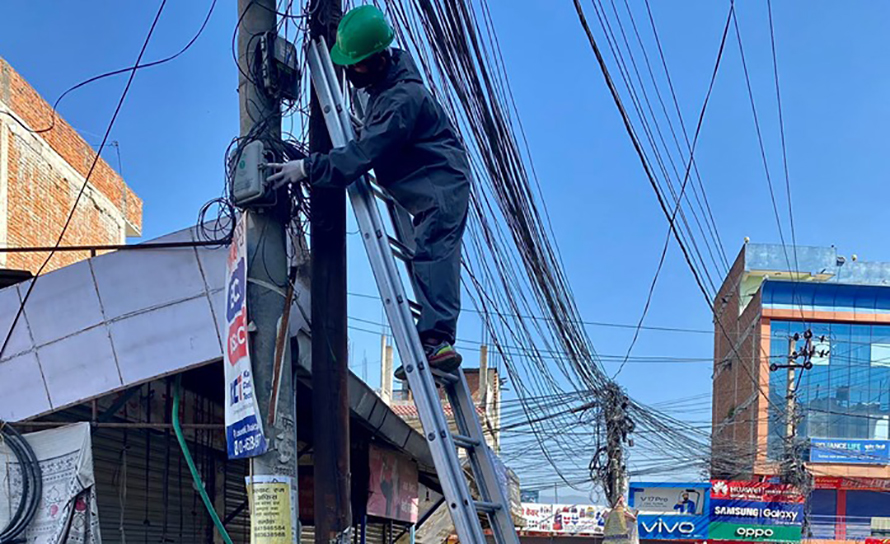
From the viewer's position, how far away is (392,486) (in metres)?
9.41

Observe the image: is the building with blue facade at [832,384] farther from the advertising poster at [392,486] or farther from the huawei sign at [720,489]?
the advertising poster at [392,486]

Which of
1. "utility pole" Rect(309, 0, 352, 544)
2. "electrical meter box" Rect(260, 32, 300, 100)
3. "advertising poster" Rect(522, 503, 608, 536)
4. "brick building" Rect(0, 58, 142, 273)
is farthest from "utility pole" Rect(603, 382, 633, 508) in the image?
"advertising poster" Rect(522, 503, 608, 536)

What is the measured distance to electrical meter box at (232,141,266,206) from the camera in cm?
421

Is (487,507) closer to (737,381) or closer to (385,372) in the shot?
(385,372)

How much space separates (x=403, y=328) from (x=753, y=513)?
30.6 meters

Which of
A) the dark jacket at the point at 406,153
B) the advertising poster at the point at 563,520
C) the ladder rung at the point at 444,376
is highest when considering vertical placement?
the dark jacket at the point at 406,153

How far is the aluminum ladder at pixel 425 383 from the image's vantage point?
3695mm

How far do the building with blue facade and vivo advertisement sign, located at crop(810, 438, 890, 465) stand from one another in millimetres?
40

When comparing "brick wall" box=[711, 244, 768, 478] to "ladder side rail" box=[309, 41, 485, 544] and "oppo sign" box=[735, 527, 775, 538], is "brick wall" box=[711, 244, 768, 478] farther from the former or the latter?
"ladder side rail" box=[309, 41, 485, 544]

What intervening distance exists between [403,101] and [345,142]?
1.11 ft

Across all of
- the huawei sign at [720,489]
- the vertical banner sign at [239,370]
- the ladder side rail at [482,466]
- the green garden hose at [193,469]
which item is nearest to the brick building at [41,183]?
the green garden hose at [193,469]

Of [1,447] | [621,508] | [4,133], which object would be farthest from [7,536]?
[621,508]

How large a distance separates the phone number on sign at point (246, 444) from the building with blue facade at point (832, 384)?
3496 cm

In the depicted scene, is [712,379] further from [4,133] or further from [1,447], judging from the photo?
[1,447]
